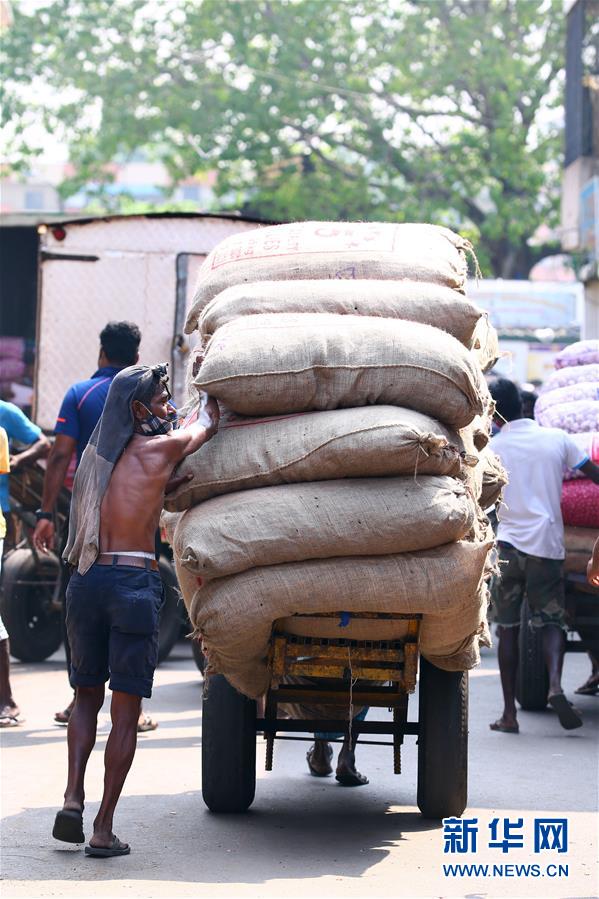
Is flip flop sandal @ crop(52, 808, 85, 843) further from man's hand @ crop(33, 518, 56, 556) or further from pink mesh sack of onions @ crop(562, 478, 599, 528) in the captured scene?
pink mesh sack of onions @ crop(562, 478, 599, 528)

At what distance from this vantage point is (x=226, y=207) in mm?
30766

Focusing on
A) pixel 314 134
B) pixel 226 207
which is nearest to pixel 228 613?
pixel 314 134

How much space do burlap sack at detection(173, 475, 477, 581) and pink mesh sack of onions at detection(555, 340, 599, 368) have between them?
13.1 ft

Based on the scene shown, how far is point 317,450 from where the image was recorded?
5355mm

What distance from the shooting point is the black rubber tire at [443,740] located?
5926 millimetres

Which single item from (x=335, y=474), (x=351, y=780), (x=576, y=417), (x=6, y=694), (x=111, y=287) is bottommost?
(x=6, y=694)

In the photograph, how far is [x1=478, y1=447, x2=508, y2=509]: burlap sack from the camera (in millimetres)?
6457

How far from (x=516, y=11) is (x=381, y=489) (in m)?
24.6

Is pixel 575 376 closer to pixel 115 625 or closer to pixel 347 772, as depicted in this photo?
pixel 347 772

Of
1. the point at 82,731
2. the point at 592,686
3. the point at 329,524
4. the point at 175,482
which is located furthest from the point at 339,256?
the point at 592,686

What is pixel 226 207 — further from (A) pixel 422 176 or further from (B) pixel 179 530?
(B) pixel 179 530

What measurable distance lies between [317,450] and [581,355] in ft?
13.9

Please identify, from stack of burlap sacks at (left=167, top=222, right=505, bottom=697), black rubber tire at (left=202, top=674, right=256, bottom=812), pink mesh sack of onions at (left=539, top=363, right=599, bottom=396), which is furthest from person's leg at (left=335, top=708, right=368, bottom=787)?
pink mesh sack of onions at (left=539, top=363, right=599, bottom=396)

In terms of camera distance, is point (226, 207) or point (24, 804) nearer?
point (24, 804)
